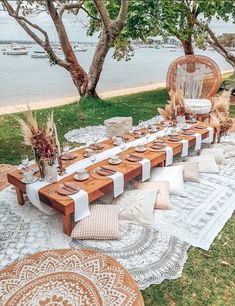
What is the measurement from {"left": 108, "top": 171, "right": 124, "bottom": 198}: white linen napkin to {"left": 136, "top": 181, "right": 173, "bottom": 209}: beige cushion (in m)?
0.31

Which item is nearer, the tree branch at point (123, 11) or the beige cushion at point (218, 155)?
the beige cushion at point (218, 155)

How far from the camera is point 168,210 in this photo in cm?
296

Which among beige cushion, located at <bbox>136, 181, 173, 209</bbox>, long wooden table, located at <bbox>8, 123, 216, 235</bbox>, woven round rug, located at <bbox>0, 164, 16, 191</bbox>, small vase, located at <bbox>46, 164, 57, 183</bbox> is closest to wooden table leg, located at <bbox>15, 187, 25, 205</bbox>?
long wooden table, located at <bbox>8, 123, 216, 235</bbox>

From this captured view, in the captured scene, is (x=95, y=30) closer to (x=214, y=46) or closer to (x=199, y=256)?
(x=214, y=46)

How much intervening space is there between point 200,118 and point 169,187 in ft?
8.87

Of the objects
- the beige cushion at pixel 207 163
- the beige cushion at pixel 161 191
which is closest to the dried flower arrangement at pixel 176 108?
the beige cushion at pixel 207 163

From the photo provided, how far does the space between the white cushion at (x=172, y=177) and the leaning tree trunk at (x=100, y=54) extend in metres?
4.28

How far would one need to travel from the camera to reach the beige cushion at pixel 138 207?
274 centimetres

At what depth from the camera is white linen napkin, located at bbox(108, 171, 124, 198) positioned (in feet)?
9.46

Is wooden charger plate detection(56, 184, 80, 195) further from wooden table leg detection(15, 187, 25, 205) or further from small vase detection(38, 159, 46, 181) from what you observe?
wooden table leg detection(15, 187, 25, 205)

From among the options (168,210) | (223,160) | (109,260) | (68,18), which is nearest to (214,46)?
(68,18)

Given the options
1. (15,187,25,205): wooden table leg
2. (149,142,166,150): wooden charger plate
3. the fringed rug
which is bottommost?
the fringed rug

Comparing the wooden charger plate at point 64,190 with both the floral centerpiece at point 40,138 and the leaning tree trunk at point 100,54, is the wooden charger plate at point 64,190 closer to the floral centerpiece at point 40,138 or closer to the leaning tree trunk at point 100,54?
the floral centerpiece at point 40,138

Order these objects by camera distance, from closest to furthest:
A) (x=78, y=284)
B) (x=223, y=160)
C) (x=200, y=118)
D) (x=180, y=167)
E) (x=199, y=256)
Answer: (x=78, y=284)
(x=199, y=256)
(x=180, y=167)
(x=223, y=160)
(x=200, y=118)
